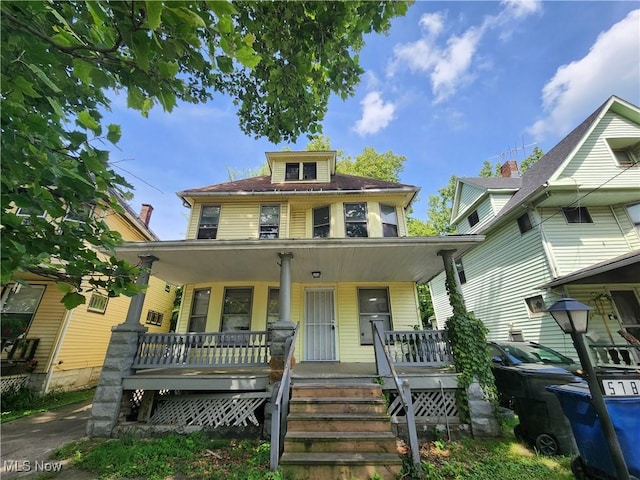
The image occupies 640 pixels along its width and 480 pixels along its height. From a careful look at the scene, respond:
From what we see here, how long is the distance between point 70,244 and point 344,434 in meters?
4.39

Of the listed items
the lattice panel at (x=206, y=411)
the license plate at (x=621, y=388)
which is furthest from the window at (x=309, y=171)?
the license plate at (x=621, y=388)

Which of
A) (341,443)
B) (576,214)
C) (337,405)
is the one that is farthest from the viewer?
(576,214)

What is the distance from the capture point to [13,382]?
799 cm

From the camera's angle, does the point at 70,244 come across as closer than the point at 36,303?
Yes

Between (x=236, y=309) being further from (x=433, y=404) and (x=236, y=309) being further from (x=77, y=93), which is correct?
(x=77, y=93)

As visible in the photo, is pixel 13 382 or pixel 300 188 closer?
pixel 13 382

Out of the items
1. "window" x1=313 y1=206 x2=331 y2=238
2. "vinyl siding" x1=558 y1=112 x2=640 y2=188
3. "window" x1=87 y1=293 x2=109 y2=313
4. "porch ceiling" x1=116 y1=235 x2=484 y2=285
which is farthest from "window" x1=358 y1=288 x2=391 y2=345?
"window" x1=87 y1=293 x2=109 y2=313

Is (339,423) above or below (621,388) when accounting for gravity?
below

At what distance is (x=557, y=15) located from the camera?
646 centimetres

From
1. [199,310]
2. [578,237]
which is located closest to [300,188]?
[199,310]

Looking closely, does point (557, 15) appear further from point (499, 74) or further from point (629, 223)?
point (629, 223)

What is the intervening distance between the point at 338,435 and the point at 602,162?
507 inches

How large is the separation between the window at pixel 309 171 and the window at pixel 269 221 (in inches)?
80.9

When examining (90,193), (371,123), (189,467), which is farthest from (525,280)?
(90,193)
